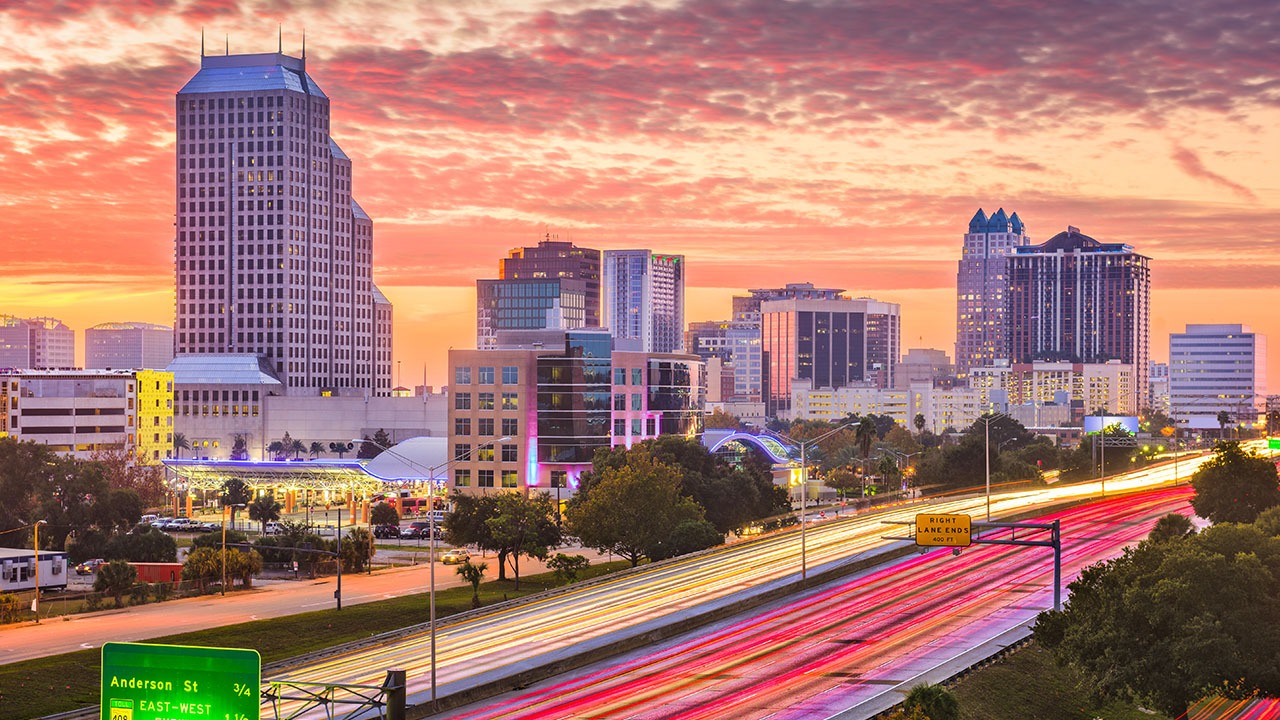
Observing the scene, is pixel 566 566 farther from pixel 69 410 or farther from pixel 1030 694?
pixel 69 410

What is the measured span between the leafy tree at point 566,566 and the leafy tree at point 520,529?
223 centimetres

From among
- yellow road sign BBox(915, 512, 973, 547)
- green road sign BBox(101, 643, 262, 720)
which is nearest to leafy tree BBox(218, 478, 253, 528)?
yellow road sign BBox(915, 512, 973, 547)

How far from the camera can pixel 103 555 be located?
119 m

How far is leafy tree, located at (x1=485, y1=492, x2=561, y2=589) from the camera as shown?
104 m

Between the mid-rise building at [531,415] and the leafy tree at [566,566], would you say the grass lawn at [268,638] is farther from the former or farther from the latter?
the mid-rise building at [531,415]

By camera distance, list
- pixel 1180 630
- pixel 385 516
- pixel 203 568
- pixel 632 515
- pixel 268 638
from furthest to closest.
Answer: pixel 385 516, pixel 632 515, pixel 203 568, pixel 268 638, pixel 1180 630

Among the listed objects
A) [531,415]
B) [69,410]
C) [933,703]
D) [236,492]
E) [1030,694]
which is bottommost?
[1030,694]

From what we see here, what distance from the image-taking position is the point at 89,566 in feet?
381

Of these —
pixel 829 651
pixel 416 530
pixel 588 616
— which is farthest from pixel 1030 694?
pixel 416 530

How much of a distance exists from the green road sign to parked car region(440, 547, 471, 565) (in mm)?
86021

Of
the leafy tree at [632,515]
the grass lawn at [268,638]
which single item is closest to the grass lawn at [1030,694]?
the grass lawn at [268,638]

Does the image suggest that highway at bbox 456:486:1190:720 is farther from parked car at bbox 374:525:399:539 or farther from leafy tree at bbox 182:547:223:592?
parked car at bbox 374:525:399:539

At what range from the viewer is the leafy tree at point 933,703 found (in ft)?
159

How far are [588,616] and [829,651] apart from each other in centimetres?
1393
